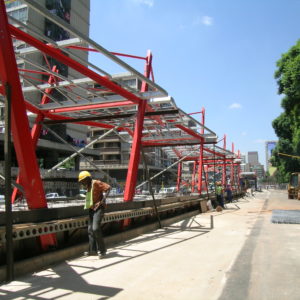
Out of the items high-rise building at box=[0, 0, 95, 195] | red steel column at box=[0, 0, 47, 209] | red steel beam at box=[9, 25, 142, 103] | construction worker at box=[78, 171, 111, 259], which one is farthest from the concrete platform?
high-rise building at box=[0, 0, 95, 195]

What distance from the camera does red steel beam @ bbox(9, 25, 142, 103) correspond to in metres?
6.52

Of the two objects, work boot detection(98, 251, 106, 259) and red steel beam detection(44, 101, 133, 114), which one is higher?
red steel beam detection(44, 101, 133, 114)

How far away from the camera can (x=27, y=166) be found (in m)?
5.89

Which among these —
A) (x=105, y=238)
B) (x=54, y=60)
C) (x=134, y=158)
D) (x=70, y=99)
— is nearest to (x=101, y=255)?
(x=105, y=238)

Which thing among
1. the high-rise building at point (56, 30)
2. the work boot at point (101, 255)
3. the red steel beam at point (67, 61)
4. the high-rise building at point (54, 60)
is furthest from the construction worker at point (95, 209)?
the high-rise building at point (56, 30)

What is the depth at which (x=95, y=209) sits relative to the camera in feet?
21.9

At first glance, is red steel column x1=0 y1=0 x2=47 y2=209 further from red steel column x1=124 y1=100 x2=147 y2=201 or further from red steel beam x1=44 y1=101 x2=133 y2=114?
red steel beam x1=44 y1=101 x2=133 y2=114

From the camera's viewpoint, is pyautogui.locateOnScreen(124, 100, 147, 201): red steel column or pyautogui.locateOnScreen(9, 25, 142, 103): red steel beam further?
pyautogui.locateOnScreen(124, 100, 147, 201): red steel column

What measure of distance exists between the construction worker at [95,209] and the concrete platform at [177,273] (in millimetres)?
244

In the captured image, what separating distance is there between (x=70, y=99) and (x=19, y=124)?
5405 millimetres

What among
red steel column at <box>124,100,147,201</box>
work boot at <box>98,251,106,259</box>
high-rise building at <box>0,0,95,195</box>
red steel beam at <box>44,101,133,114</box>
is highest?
high-rise building at <box>0,0,95,195</box>

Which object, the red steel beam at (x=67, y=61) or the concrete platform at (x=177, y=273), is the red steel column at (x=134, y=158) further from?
the concrete platform at (x=177, y=273)

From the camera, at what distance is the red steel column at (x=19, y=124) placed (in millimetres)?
5406

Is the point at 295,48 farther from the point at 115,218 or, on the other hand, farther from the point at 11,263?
the point at 11,263
